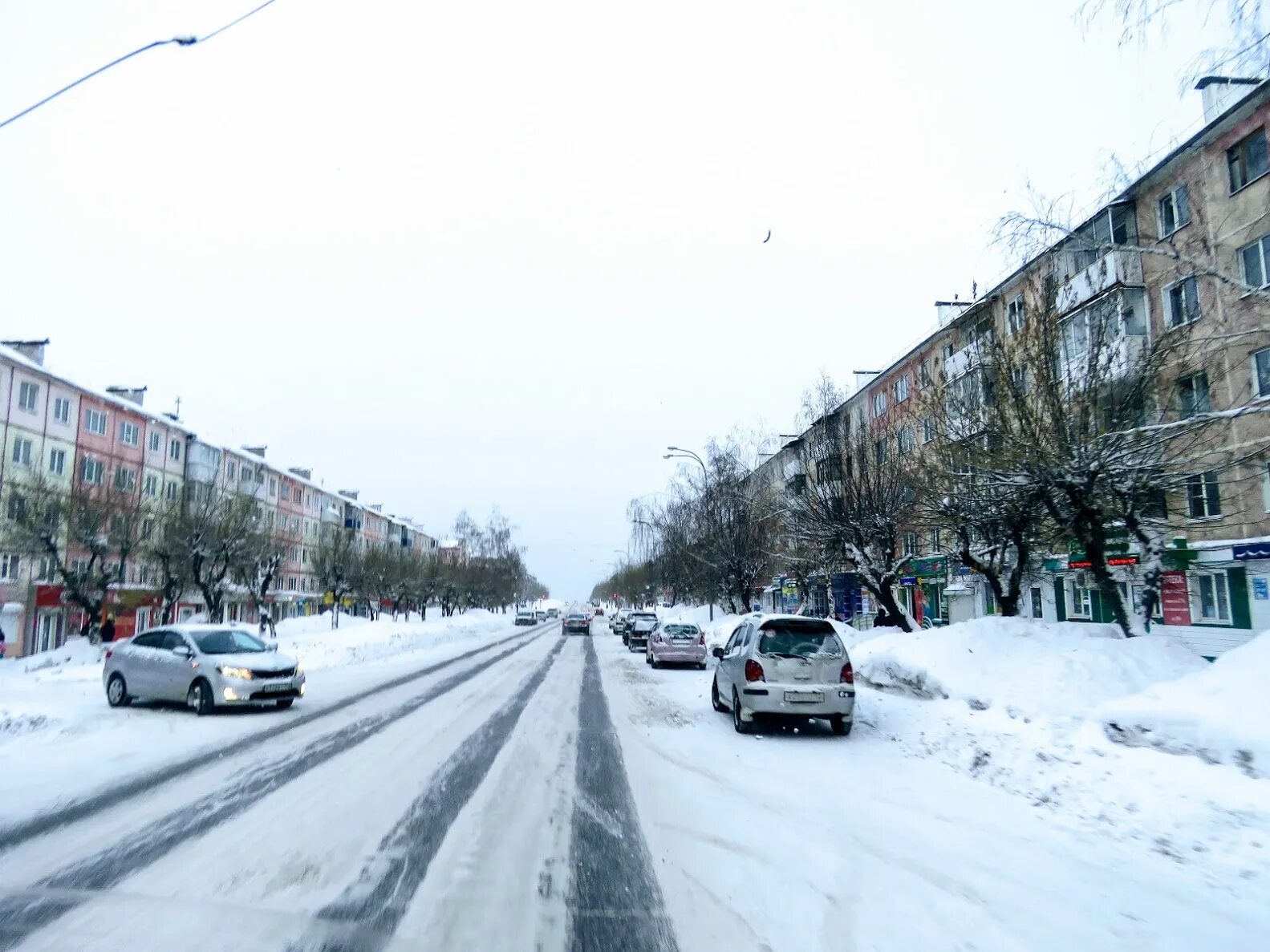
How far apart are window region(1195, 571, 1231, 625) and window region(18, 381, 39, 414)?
51.2m

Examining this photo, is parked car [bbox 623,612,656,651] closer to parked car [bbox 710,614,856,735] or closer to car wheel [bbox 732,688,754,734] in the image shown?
car wheel [bbox 732,688,754,734]

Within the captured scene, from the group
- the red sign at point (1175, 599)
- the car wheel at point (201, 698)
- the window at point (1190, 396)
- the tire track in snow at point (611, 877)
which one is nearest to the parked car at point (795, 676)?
the tire track in snow at point (611, 877)

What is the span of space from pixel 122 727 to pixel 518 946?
10.3 meters

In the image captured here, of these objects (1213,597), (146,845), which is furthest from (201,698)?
(1213,597)

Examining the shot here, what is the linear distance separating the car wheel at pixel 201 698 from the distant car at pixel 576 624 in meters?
47.0

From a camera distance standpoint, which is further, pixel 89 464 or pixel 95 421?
pixel 95 421

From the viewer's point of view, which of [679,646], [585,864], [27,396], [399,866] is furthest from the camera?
[27,396]

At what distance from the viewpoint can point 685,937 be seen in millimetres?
4629

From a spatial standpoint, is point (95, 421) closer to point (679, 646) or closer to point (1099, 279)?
point (679, 646)

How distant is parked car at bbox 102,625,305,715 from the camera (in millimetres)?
13734

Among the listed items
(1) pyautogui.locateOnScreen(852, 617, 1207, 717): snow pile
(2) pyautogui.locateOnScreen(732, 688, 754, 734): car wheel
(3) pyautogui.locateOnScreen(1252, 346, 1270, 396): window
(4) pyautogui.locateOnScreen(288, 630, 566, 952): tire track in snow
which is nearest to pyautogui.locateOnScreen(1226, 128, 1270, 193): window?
(3) pyautogui.locateOnScreen(1252, 346, 1270, 396): window

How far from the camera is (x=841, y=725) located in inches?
480

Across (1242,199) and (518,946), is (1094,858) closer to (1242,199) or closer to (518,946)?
(518,946)

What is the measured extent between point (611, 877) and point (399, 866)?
1.44 meters
